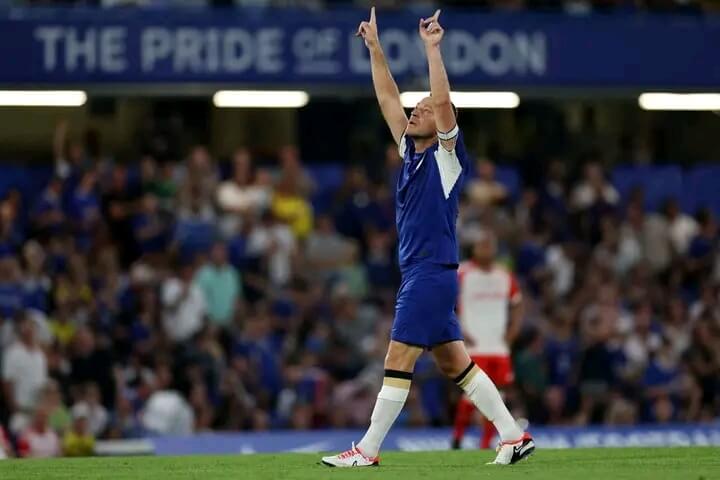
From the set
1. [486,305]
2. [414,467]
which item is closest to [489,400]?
[414,467]

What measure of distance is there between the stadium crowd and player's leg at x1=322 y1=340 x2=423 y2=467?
759 centimetres

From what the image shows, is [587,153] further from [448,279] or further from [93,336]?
[448,279]

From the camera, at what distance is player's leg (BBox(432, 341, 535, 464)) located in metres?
10.1

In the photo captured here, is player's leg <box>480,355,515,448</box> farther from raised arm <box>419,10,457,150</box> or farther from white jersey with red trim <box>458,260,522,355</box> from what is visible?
raised arm <box>419,10,457,150</box>

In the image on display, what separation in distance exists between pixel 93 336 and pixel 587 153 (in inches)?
339

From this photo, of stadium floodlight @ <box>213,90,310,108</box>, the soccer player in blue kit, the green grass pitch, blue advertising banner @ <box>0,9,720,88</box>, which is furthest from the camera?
stadium floodlight @ <box>213,90,310,108</box>

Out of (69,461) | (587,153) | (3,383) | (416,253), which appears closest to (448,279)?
(416,253)

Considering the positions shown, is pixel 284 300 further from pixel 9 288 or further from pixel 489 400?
pixel 489 400

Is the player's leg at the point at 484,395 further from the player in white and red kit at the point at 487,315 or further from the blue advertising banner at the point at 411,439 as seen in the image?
the blue advertising banner at the point at 411,439

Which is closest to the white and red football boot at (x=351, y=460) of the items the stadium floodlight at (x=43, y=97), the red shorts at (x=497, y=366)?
the red shorts at (x=497, y=366)

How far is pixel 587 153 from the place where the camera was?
78.5 ft

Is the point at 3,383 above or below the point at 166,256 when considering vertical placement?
below

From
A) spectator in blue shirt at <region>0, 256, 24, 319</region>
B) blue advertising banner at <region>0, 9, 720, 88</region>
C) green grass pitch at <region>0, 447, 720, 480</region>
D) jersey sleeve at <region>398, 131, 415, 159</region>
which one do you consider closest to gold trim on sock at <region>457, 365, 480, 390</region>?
green grass pitch at <region>0, 447, 720, 480</region>

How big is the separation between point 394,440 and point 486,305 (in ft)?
8.10
